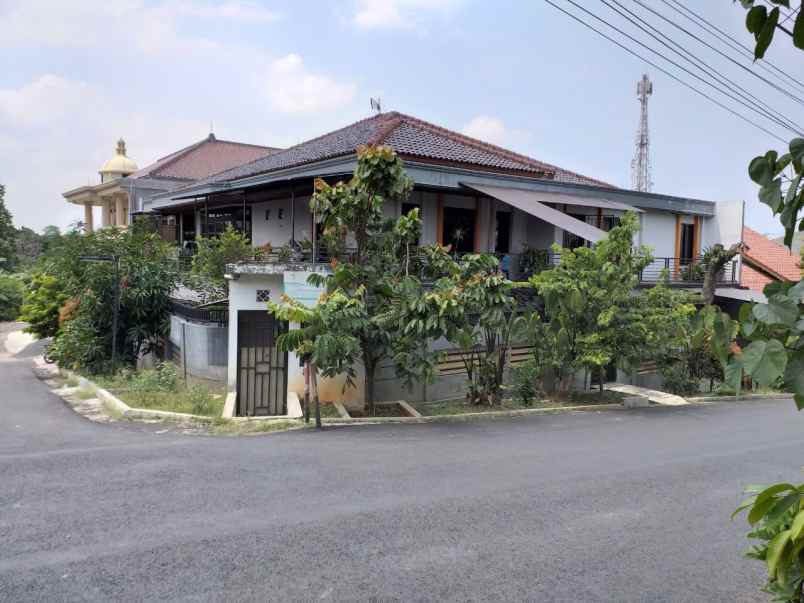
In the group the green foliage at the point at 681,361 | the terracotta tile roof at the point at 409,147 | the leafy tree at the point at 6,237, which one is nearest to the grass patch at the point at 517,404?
the green foliage at the point at 681,361

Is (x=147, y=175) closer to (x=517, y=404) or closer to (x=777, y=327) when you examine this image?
(x=517, y=404)

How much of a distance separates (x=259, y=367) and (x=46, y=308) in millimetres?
11833

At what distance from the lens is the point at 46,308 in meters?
20.4

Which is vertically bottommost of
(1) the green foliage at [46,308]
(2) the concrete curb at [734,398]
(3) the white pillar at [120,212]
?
(2) the concrete curb at [734,398]

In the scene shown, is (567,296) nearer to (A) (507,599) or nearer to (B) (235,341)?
(B) (235,341)

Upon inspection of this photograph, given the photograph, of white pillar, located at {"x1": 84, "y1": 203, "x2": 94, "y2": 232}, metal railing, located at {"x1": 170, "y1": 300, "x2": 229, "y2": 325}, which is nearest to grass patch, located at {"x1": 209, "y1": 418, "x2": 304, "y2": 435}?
metal railing, located at {"x1": 170, "y1": 300, "x2": 229, "y2": 325}

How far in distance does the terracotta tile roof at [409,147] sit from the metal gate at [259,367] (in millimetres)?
4897

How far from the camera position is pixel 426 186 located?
14.5 meters

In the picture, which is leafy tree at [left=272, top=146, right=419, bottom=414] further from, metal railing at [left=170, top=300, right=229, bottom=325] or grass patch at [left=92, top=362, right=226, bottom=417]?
metal railing at [left=170, top=300, right=229, bottom=325]

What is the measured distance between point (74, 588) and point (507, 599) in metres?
3.11

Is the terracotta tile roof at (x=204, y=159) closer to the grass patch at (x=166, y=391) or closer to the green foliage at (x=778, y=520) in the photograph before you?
the grass patch at (x=166, y=391)

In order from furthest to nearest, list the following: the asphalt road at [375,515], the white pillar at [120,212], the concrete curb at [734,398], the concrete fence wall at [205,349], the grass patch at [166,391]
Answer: the white pillar at [120,212] → the concrete curb at [734,398] → the concrete fence wall at [205,349] → the grass patch at [166,391] → the asphalt road at [375,515]

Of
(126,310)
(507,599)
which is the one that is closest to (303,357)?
(507,599)

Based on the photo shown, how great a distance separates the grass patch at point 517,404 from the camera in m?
12.5
